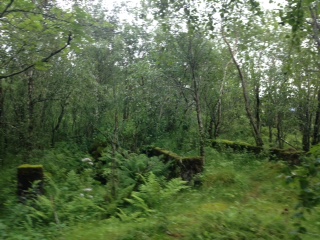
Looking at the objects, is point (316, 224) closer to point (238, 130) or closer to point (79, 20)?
point (79, 20)

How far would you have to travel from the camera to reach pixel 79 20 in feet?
24.9

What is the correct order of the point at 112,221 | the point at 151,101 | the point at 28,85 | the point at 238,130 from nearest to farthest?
1. the point at 112,221
2. the point at 28,85
3. the point at 151,101
4. the point at 238,130

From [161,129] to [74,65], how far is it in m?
4.88

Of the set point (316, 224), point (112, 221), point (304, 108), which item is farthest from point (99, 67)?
point (316, 224)

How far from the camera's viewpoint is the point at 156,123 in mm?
16984

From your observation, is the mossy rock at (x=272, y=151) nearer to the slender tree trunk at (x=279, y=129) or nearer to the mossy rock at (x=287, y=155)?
the mossy rock at (x=287, y=155)

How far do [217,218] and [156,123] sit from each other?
1085 centimetres

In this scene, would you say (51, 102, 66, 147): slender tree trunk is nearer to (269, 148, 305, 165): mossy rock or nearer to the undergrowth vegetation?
the undergrowth vegetation

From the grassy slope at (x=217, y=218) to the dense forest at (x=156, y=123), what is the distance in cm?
3

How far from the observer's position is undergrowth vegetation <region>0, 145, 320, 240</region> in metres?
5.78

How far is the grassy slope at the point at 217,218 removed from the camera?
5883mm

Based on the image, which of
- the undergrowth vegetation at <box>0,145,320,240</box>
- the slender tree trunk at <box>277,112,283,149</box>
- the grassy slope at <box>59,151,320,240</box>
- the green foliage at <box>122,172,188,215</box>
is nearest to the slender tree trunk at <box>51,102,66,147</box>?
the undergrowth vegetation at <box>0,145,320,240</box>

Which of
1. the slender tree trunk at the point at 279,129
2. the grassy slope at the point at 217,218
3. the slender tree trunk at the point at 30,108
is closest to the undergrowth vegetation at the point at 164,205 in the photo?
the grassy slope at the point at 217,218

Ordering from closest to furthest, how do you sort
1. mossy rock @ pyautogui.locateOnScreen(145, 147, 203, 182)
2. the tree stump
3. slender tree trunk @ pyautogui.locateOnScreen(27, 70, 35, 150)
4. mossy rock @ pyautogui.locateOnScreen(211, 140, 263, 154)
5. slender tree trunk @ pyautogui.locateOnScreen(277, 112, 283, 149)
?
the tree stump
mossy rock @ pyautogui.locateOnScreen(145, 147, 203, 182)
slender tree trunk @ pyautogui.locateOnScreen(27, 70, 35, 150)
mossy rock @ pyautogui.locateOnScreen(211, 140, 263, 154)
slender tree trunk @ pyautogui.locateOnScreen(277, 112, 283, 149)
